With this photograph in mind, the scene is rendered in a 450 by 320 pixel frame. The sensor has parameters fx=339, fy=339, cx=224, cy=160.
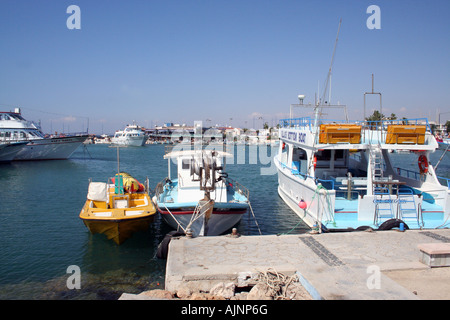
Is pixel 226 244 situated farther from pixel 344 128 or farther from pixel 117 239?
pixel 344 128

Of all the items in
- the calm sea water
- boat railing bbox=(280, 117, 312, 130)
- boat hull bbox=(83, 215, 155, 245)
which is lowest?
the calm sea water

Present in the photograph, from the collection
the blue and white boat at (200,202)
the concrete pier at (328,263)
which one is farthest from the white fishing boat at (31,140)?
the concrete pier at (328,263)

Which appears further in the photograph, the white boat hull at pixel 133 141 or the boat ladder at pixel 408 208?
the white boat hull at pixel 133 141

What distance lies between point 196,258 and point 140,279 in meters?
2.81

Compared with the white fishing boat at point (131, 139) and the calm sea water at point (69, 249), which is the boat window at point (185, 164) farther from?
the white fishing boat at point (131, 139)

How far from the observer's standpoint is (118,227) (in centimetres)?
1293

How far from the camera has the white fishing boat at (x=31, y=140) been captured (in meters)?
49.2

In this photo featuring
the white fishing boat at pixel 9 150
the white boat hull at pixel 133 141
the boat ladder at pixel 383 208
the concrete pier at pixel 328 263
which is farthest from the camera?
the white boat hull at pixel 133 141

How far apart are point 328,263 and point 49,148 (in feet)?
169

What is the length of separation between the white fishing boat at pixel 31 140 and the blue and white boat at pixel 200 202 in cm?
4160

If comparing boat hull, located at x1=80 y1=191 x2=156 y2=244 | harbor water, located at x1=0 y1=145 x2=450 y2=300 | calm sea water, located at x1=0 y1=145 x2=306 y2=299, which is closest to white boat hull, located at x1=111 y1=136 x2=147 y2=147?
calm sea water, located at x1=0 y1=145 x2=306 y2=299

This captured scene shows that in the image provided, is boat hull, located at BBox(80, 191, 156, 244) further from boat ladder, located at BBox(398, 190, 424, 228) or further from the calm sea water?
boat ladder, located at BBox(398, 190, 424, 228)

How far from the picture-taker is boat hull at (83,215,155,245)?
12875mm
